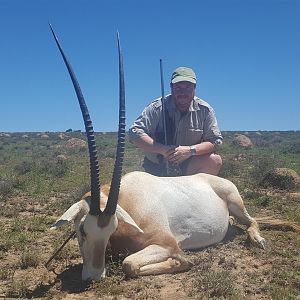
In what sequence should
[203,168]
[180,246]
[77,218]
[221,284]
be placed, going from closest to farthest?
1. [221,284]
2. [77,218]
3. [180,246]
4. [203,168]

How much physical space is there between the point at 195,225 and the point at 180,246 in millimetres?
396

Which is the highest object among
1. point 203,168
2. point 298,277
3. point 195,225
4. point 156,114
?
point 156,114

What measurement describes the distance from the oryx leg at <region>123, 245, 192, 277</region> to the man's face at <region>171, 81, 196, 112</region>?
3.33 meters

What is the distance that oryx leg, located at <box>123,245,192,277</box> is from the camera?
527 centimetres

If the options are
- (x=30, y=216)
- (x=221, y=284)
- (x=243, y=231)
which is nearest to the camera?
(x=221, y=284)

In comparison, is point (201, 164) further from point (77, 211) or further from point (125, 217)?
point (77, 211)

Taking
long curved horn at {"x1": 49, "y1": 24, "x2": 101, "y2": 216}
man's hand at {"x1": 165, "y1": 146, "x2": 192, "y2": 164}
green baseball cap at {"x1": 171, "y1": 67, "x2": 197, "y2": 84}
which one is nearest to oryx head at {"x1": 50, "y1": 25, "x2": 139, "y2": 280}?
long curved horn at {"x1": 49, "y1": 24, "x2": 101, "y2": 216}

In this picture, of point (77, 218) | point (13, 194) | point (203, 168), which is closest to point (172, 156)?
point (203, 168)

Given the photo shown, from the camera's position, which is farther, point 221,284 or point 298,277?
point 298,277

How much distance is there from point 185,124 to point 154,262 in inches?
140

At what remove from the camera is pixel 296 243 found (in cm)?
698

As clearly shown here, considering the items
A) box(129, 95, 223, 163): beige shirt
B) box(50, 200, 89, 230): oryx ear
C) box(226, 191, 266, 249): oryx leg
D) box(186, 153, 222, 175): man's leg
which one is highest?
box(129, 95, 223, 163): beige shirt

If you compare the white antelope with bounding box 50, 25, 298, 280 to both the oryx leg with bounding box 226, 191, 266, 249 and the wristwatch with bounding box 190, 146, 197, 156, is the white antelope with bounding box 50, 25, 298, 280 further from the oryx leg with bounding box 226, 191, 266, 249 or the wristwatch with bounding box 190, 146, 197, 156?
the wristwatch with bounding box 190, 146, 197, 156

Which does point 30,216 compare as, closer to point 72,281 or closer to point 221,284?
point 72,281
